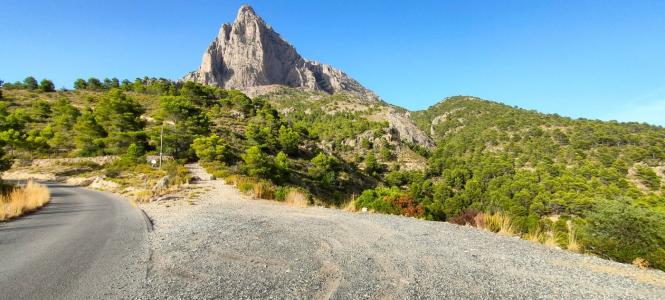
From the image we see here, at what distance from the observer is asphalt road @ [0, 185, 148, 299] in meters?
3.48

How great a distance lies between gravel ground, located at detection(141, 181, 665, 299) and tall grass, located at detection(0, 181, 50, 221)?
219 inches

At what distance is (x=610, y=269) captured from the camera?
5.18 meters

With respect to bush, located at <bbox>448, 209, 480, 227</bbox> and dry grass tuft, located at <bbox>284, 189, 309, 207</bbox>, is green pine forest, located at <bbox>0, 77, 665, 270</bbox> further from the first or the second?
dry grass tuft, located at <bbox>284, 189, 309, 207</bbox>

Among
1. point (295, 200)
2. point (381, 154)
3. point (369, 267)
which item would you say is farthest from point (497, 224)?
point (381, 154)

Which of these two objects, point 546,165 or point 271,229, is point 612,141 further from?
A: point 271,229

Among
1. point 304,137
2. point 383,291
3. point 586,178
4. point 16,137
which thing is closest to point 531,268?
point 383,291

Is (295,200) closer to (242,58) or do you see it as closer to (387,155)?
(387,155)

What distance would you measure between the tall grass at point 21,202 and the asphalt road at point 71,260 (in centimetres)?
135

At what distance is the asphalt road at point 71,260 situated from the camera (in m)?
3.48

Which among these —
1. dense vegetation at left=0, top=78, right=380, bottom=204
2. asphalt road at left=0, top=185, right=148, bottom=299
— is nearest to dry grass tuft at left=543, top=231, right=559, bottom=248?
asphalt road at left=0, top=185, right=148, bottom=299

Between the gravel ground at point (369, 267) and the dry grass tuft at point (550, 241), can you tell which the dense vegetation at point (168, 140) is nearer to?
the gravel ground at point (369, 267)

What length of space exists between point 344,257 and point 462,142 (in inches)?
4336

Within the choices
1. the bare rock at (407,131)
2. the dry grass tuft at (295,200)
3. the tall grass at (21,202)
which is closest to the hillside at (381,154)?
the bare rock at (407,131)

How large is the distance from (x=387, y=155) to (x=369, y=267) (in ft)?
265
